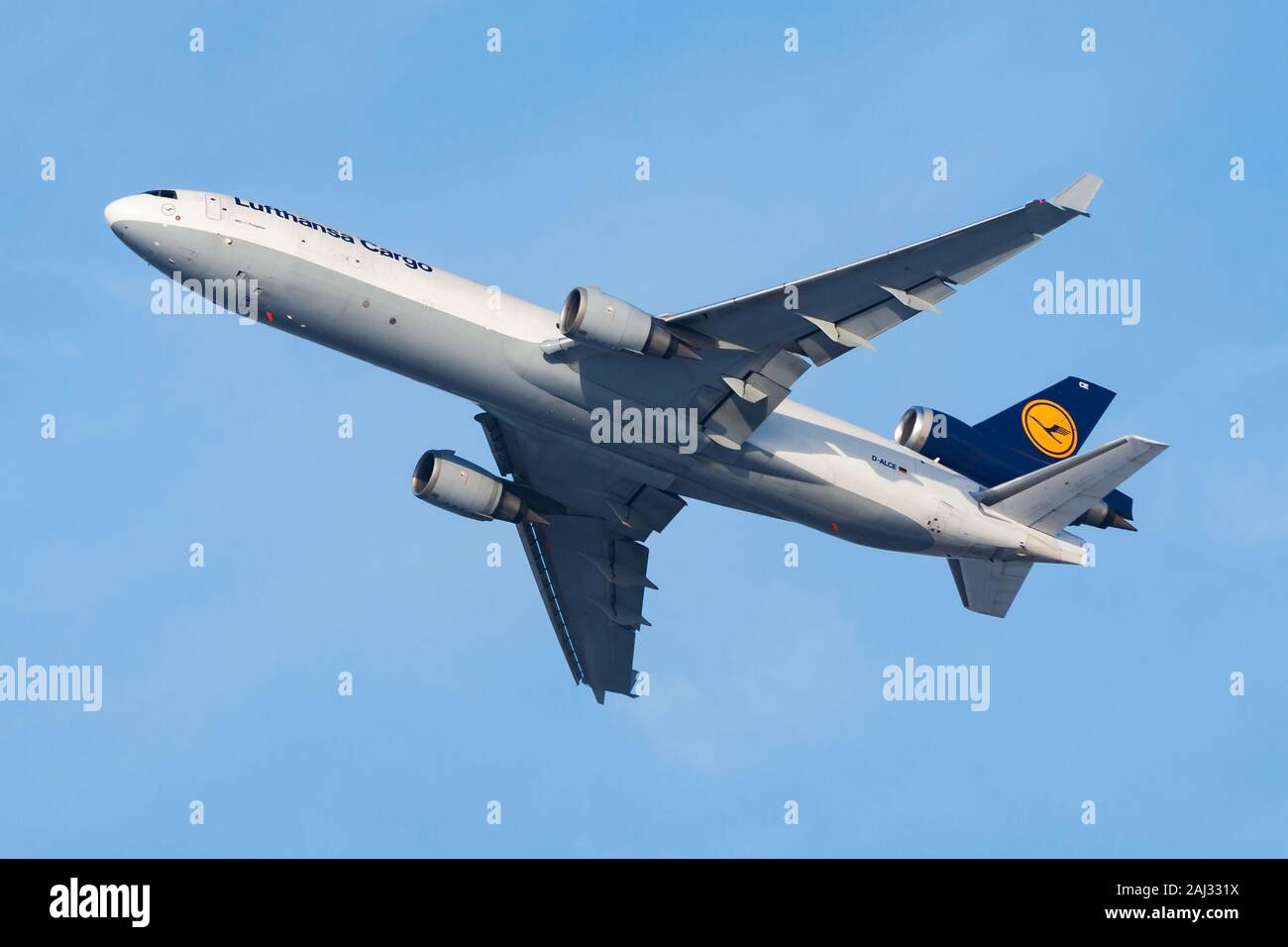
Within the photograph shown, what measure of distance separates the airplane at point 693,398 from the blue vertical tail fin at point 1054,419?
2.0 inches

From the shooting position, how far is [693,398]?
47.6 meters

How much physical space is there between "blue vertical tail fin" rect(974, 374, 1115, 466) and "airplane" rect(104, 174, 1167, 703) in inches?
2.0

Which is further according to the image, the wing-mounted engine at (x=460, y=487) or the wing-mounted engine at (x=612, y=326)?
the wing-mounted engine at (x=460, y=487)

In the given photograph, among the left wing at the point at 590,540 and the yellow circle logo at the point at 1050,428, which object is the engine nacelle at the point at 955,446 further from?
the left wing at the point at 590,540

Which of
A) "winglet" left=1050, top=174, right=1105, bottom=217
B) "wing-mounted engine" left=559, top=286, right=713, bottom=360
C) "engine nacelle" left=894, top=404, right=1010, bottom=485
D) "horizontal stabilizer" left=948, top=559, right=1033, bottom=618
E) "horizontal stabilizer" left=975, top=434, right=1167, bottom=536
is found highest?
"winglet" left=1050, top=174, right=1105, bottom=217

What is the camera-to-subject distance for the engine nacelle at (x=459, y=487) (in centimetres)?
5253

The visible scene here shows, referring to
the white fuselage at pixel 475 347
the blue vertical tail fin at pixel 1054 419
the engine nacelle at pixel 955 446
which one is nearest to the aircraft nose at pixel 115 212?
the white fuselage at pixel 475 347

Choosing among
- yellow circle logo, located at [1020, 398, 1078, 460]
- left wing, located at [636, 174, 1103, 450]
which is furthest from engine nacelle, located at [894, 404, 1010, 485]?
left wing, located at [636, 174, 1103, 450]

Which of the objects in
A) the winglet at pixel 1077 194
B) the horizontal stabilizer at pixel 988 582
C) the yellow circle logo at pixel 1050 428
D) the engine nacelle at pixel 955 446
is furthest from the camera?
the yellow circle logo at pixel 1050 428

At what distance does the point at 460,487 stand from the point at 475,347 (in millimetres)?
8622

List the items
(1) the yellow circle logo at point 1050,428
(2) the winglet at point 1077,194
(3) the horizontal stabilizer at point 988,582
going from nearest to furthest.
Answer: (2) the winglet at point 1077,194, (3) the horizontal stabilizer at point 988,582, (1) the yellow circle logo at point 1050,428

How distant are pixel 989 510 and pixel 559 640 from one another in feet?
56.3

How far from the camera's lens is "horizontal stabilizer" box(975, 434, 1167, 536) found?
5003 centimetres

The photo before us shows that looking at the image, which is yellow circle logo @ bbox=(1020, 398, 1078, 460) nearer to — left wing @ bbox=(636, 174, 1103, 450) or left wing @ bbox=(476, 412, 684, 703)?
left wing @ bbox=(636, 174, 1103, 450)
